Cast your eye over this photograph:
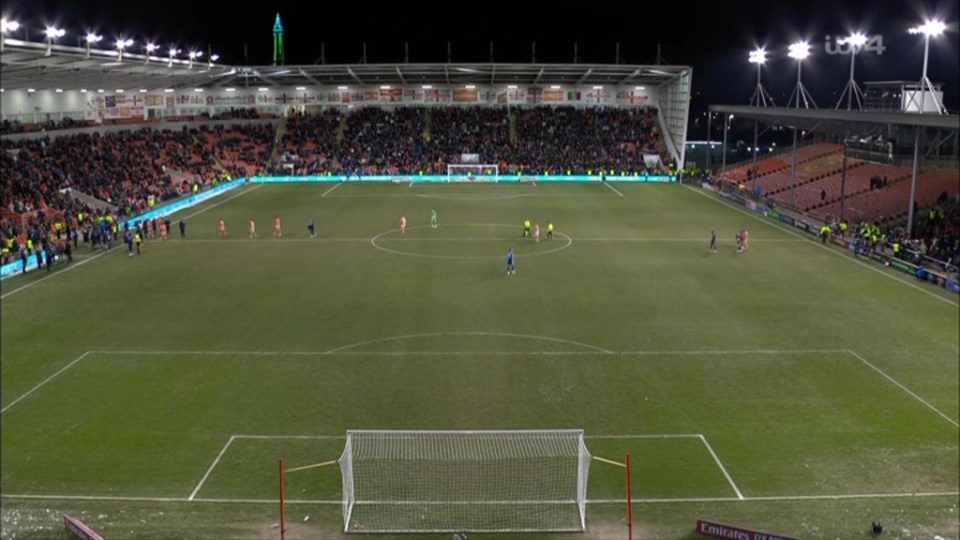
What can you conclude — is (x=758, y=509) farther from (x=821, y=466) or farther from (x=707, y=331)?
(x=707, y=331)

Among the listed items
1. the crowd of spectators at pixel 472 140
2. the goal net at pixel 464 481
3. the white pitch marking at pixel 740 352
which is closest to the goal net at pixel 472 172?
the crowd of spectators at pixel 472 140

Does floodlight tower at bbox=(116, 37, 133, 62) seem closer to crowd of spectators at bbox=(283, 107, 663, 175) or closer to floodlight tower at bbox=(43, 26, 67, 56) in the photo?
floodlight tower at bbox=(43, 26, 67, 56)

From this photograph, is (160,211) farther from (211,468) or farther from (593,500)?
(593,500)

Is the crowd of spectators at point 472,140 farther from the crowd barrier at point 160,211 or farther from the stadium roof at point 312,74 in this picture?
the crowd barrier at point 160,211

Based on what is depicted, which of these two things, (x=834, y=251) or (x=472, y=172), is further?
(x=472, y=172)

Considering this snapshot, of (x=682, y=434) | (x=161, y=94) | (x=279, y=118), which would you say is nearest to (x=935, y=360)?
(x=682, y=434)

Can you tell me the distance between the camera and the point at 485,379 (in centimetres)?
2125

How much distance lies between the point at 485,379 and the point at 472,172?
57.9 m

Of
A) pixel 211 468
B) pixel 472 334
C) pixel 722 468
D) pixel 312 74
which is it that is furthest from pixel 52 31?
pixel 312 74

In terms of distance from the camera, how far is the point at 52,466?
644 inches

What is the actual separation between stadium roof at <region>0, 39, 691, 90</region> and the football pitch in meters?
17.2

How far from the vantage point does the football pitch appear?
1507cm

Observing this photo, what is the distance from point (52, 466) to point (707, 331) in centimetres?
1811

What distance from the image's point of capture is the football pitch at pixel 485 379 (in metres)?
15.1
